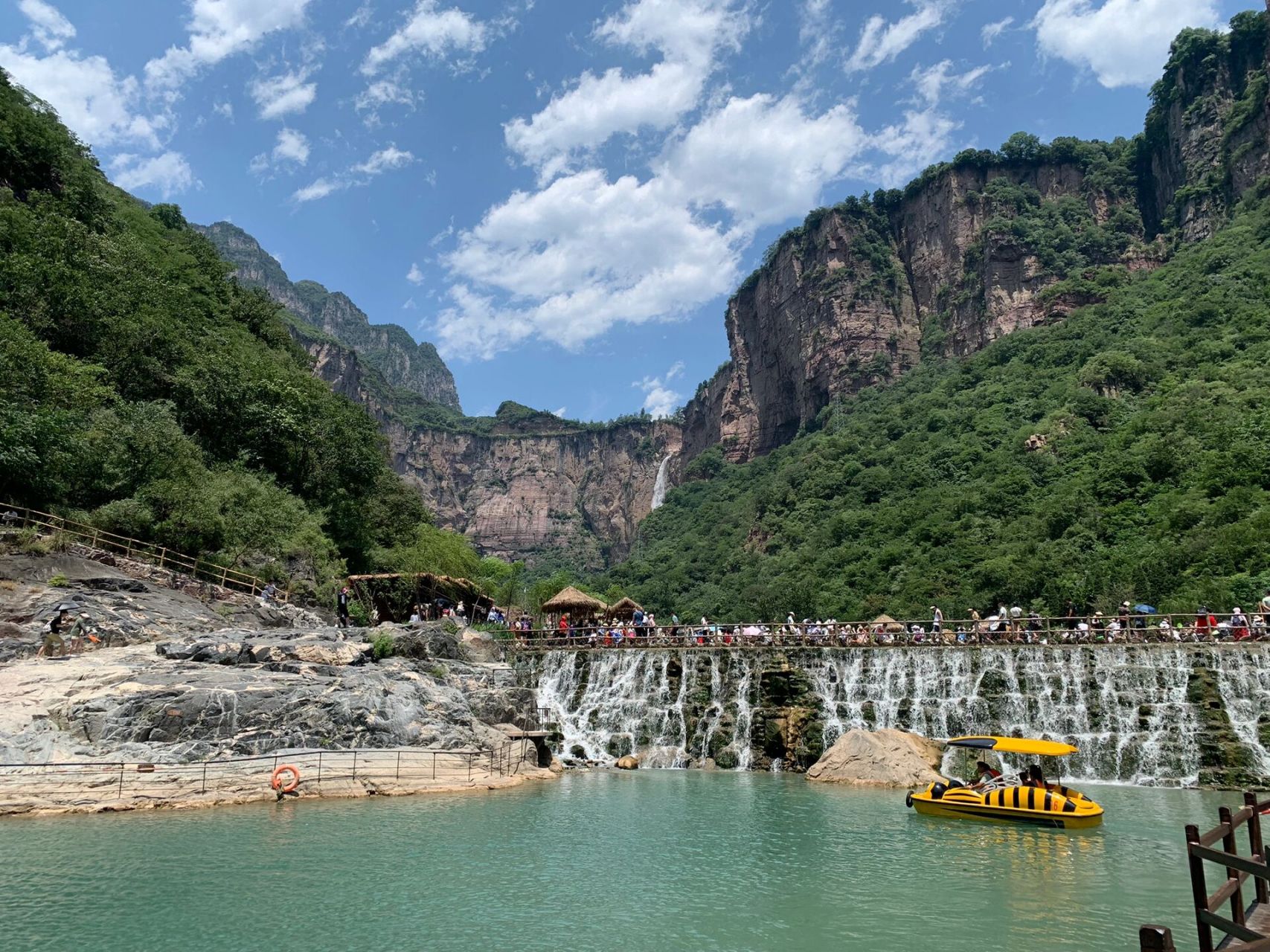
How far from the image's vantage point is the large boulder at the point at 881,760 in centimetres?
2425

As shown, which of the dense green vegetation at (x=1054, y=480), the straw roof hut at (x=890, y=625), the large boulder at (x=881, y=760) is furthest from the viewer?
the dense green vegetation at (x=1054, y=480)

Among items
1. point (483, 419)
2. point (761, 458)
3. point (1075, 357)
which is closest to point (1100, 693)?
point (1075, 357)

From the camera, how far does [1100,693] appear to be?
26.4m

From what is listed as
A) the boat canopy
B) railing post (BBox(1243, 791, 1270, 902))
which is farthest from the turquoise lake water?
railing post (BBox(1243, 791, 1270, 902))

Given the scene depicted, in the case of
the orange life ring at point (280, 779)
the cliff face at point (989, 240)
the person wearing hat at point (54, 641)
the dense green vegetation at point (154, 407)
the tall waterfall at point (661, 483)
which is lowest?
Result: the orange life ring at point (280, 779)

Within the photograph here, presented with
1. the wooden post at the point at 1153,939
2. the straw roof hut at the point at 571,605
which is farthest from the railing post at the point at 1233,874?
the straw roof hut at the point at 571,605

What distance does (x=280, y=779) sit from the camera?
18750mm

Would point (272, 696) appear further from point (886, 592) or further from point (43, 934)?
point (886, 592)

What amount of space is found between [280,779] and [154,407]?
68.4ft

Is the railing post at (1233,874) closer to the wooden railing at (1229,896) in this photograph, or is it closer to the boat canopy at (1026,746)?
the wooden railing at (1229,896)

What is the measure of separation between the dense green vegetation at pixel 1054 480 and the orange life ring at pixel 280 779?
32.8 m

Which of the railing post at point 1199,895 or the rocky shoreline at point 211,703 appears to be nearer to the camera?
the railing post at point 1199,895

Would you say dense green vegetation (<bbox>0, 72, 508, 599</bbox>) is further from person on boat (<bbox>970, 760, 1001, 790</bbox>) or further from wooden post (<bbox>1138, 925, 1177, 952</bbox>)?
wooden post (<bbox>1138, 925, 1177, 952</bbox>)

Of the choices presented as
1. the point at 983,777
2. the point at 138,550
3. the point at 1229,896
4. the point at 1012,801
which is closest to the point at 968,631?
the point at 983,777
